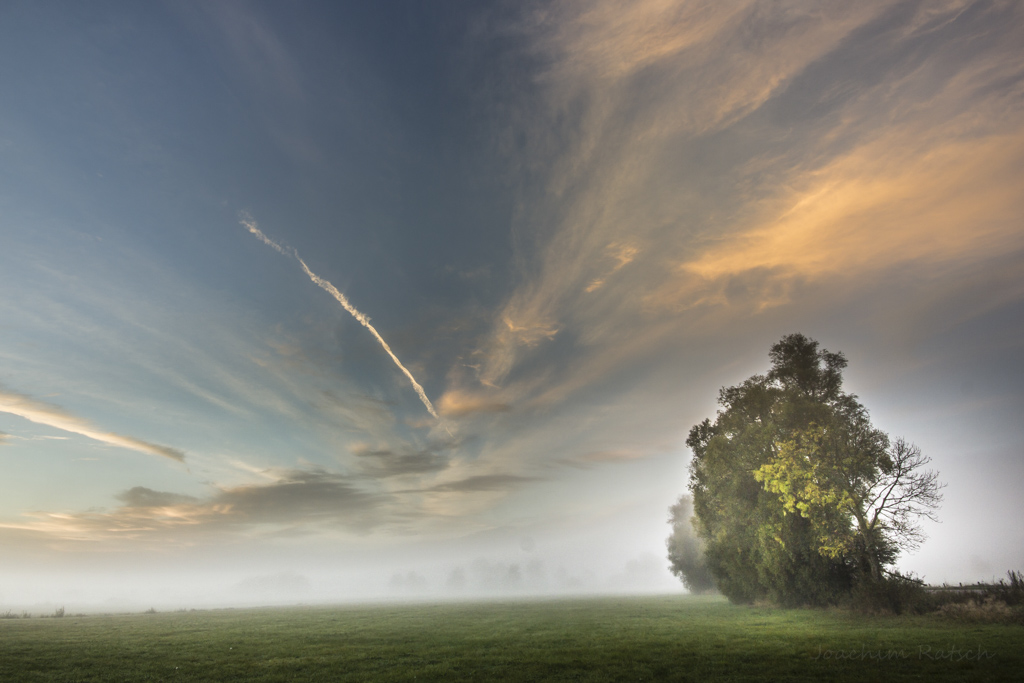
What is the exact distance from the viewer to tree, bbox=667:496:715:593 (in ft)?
305

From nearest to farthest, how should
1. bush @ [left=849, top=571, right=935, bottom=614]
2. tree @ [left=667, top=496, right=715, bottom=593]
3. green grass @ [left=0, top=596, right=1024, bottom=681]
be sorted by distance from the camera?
green grass @ [left=0, top=596, right=1024, bottom=681] → bush @ [left=849, top=571, right=935, bottom=614] → tree @ [left=667, top=496, right=715, bottom=593]

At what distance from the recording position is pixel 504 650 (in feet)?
83.7

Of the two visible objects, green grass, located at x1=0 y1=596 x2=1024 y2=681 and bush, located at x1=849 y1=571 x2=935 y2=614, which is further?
bush, located at x1=849 y1=571 x2=935 y2=614

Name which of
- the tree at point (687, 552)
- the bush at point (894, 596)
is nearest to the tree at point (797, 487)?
the bush at point (894, 596)

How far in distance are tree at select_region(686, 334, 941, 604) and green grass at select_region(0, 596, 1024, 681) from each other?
7.73m

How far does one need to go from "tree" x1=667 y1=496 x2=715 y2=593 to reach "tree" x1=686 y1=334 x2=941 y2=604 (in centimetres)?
3585

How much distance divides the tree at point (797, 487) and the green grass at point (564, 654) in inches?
305

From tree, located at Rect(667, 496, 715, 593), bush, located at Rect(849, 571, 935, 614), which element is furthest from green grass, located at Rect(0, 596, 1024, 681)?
tree, located at Rect(667, 496, 715, 593)

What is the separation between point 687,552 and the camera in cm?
9519

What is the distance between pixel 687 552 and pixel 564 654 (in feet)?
277

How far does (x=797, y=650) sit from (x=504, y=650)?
15.3m

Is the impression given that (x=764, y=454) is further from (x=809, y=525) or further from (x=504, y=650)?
(x=504, y=650)

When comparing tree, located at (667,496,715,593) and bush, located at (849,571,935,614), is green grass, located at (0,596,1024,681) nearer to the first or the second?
bush, located at (849,571,935,614)

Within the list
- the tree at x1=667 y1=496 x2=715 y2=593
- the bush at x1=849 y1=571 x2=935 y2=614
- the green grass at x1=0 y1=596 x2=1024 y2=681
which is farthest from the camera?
the tree at x1=667 y1=496 x2=715 y2=593
